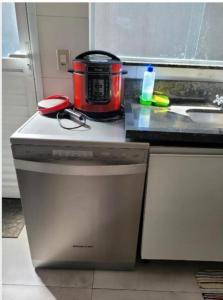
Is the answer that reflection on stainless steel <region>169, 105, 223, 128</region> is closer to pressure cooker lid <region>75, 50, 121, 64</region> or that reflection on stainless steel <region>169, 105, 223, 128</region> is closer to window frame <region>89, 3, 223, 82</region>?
window frame <region>89, 3, 223, 82</region>

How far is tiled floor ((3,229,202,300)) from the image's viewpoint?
4.06 ft

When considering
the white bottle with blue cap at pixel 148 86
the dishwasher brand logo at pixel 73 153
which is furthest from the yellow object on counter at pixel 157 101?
the dishwasher brand logo at pixel 73 153

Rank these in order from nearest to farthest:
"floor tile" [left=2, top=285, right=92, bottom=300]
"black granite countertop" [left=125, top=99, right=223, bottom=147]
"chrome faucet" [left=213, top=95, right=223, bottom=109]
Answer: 1. "black granite countertop" [left=125, top=99, right=223, bottom=147]
2. "floor tile" [left=2, top=285, right=92, bottom=300]
3. "chrome faucet" [left=213, top=95, right=223, bottom=109]

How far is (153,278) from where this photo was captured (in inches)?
52.6

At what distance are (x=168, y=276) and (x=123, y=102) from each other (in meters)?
1.06

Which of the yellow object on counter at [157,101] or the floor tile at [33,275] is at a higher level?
the yellow object on counter at [157,101]

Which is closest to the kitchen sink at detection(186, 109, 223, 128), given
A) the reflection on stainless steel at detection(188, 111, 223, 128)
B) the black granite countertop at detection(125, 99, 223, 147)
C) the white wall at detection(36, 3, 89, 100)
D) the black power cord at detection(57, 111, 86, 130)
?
the reflection on stainless steel at detection(188, 111, 223, 128)

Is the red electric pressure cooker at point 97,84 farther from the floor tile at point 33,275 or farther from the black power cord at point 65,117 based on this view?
the floor tile at point 33,275

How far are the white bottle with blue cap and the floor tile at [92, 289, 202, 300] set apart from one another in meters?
1.05

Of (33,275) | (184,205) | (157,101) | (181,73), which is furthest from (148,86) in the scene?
(33,275)

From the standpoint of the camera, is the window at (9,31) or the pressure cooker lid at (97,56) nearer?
the pressure cooker lid at (97,56)

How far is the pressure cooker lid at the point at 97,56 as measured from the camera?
113cm

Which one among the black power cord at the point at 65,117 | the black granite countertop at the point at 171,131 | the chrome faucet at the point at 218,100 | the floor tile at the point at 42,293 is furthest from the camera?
the chrome faucet at the point at 218,100

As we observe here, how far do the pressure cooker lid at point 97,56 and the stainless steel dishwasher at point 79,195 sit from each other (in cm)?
41
